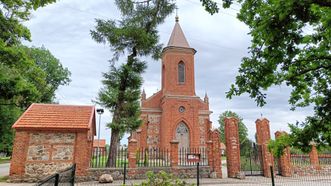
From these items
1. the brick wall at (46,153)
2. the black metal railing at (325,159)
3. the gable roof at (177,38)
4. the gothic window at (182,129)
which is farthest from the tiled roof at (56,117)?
the gable roof at (177,38)

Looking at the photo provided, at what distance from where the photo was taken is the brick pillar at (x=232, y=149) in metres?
14.6

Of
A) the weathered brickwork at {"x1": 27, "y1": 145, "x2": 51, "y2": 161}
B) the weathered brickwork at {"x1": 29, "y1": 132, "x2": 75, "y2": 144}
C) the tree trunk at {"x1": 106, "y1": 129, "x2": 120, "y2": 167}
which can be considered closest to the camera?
the weathered brickwork at {"x1": 27, "y1": 145, "x2": 51, "y2": 161}

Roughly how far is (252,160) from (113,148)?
8.87 m

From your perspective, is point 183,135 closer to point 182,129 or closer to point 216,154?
point 182,129

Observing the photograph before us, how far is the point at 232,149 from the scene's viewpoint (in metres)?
14.8

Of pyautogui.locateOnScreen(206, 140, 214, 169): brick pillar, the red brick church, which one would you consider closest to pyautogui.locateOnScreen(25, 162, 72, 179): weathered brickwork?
pyautogui.locateOnScreen(206, 140, 214, 169): brick pillar

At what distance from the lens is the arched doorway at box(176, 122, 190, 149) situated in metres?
27.0

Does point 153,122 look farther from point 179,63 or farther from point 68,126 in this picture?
point 68,126

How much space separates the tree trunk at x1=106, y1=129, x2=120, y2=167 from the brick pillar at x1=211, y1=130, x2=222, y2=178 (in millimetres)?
5896

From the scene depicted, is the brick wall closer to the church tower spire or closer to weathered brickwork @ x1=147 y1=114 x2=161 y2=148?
weathered brickwork @ x1=147 y1=114 x2=161 y2=148

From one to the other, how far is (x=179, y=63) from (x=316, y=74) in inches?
976

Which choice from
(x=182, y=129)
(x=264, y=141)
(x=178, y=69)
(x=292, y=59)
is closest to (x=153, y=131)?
(x=182, y=129)

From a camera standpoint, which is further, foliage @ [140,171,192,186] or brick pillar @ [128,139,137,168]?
brick pillar @ [128,139,137,168]

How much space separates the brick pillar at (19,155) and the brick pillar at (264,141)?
13651mm
